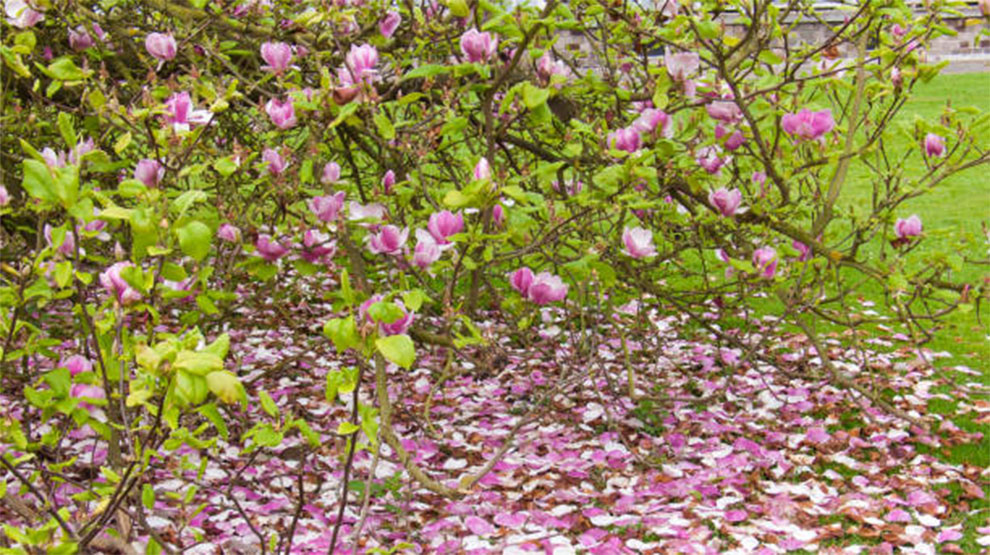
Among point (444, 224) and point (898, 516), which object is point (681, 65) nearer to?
point (444, 224)

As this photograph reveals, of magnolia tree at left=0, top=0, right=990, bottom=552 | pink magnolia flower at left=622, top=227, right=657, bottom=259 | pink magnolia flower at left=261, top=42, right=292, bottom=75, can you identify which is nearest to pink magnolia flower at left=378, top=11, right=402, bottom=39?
magnolia tree at left=0, top=0, right=990, bottom=552

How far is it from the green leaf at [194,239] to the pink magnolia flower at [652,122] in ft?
5.71

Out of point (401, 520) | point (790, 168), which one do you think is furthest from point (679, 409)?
point (401, 520)

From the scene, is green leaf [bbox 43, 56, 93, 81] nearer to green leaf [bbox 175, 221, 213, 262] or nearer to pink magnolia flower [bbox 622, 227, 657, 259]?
green leaf [bbox 175, 221, 213, 262]

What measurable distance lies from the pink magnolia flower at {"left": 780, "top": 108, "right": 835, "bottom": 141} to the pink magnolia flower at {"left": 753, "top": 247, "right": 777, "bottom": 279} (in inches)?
16.9

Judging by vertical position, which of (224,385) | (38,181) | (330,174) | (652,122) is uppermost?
(652,122)

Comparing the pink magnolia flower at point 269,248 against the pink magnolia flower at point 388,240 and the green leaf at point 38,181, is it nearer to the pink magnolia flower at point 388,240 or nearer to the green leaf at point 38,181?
the pink magnolia flower at point 388,240

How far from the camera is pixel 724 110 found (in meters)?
3.55

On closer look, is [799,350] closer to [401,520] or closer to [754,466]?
[754,466]

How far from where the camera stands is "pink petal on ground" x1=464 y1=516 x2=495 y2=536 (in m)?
3.59

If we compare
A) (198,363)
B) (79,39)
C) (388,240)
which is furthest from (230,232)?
(198,363)

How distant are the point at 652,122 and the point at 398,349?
1.78 metres

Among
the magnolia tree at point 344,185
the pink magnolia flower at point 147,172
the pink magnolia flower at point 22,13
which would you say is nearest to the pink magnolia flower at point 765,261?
the magnolia tree at point 344,185

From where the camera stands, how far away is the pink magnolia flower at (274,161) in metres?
2.92
